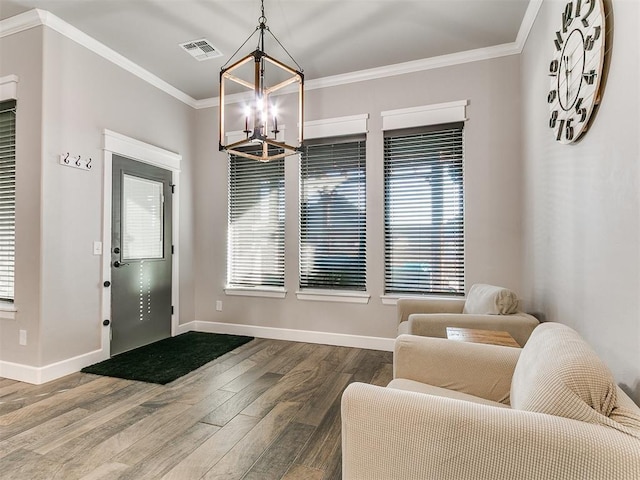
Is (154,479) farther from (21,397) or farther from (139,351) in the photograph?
(139,351)

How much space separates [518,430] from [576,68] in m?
1.82

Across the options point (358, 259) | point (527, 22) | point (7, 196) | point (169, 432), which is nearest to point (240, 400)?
point (169, 432)

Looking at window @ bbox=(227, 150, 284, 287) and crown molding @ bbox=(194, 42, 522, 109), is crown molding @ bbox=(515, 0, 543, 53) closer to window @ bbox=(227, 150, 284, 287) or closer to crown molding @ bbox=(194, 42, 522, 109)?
crown molding @ bbox=(194, 42, 522, 109)

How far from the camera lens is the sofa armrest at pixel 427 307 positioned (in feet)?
9.68

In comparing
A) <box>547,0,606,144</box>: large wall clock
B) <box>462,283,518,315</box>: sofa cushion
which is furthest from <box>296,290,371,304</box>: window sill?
<box>547,0,606,144</box>: large wall clock

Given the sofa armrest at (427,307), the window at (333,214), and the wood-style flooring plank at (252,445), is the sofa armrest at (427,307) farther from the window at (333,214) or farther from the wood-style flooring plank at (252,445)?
the wood-style flooring plank at (252,445)

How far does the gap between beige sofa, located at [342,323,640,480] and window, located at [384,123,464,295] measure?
2.41 m

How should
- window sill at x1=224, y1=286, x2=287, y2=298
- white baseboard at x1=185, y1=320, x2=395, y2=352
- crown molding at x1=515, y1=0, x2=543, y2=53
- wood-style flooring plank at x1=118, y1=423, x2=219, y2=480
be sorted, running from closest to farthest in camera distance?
wood-style flooring plank at x1=118, y1=423, x2=219, y2=480 → crown molding at x1=515, y1=0, x2=543, y2=53 → white baseboard at x1=185, y1=320, x2=395, y2=352 → window sill at x1=224, y1=286, x2=287, y2=298


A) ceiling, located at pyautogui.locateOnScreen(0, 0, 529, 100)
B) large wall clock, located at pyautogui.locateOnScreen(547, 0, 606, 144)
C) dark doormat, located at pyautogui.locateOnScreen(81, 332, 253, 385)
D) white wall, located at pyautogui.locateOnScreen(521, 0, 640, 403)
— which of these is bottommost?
dark doormat, located at pyautogui.locateOnScreen(81, 332, 253, 385)

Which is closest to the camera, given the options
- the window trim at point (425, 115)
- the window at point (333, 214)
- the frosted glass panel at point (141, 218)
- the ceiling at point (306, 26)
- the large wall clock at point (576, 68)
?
the large wall clock at point (576, 68)

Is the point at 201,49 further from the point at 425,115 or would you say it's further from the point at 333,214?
the point at 425,115

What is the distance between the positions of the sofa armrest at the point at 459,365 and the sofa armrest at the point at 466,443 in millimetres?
655

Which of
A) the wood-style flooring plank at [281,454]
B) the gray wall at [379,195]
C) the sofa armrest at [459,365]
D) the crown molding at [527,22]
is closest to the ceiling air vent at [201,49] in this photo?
the gray wall at [379,195]

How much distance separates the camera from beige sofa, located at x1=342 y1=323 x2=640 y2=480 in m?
0.89
